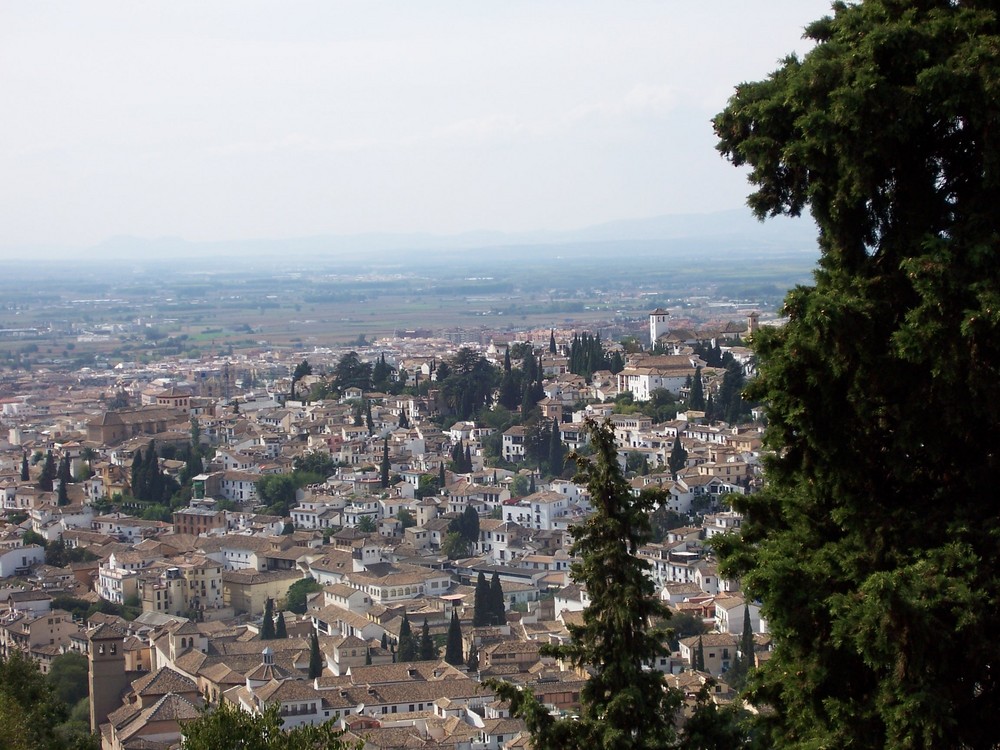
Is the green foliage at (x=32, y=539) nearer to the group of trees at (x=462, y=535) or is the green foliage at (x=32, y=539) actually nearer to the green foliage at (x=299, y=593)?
the green foliage at (x=299, y=593)

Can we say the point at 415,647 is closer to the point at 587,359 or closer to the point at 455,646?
the point at 455,646

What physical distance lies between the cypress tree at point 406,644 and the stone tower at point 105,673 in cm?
481

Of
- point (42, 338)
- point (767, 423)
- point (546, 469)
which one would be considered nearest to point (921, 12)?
point (767, 423)

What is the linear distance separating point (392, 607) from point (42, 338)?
9216 centimetres

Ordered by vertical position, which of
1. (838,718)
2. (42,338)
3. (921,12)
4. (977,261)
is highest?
(921,12)

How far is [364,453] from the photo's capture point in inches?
1886

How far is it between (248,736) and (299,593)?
2581 centimetres

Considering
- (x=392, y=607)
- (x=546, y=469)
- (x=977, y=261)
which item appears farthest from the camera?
(x=546, y=469)

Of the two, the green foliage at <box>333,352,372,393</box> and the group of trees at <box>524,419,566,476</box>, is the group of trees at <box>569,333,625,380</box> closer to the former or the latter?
the group of trees at <box>524,419,566,476</box>

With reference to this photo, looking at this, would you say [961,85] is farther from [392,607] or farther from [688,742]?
[392,607]

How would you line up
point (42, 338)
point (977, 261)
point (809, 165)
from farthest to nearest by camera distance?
point (42, 338), point (809, 165), point (977, 261)

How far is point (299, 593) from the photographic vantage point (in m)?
34.4

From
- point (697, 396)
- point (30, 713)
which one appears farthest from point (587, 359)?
point (30, 713)

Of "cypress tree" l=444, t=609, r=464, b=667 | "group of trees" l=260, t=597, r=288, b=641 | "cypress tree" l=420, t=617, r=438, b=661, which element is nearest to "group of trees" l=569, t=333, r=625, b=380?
"group of trees" l=260, t=597, r=288, b=641
